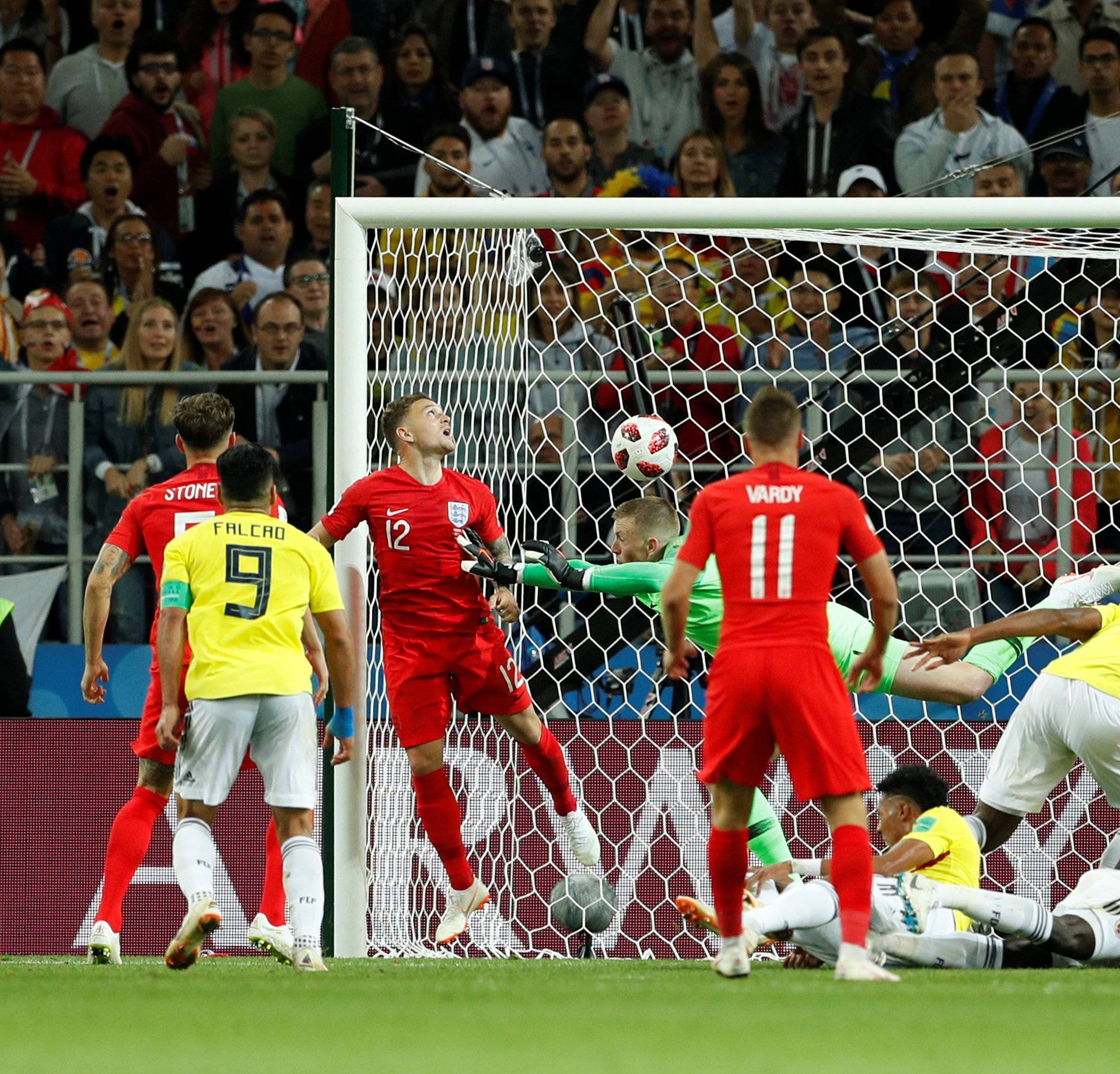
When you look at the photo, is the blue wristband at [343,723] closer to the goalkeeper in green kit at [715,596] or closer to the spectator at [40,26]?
the goalkeeper in green kit at [715,596]

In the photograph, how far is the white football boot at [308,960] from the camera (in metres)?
6.02

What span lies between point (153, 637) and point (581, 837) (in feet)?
6.31

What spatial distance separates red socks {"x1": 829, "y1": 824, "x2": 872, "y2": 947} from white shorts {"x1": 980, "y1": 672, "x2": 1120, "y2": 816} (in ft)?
6.49

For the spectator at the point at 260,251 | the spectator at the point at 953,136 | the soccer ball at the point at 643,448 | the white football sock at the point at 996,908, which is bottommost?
the white football sock at the point at 996,908

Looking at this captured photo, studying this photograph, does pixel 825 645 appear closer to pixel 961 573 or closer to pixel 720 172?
pixel 961 573

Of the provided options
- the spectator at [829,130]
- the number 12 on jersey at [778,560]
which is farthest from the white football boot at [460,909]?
the spectator at [829,130]

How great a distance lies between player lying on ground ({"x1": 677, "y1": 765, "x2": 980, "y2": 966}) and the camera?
19.5 feet

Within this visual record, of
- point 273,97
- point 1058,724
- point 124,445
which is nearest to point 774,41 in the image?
point 273,97

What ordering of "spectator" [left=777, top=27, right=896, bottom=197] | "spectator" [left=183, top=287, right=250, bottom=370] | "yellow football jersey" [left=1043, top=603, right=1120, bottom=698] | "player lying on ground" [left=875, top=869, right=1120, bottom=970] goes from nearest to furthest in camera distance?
"player lying on ground" [left=875, top=869, right=1120, bottom=970] < "yellow football jersey" [left=1043, top=603, right=1120, bottom=698] < "spectator" [left=183, top=287, right=250, bottom=370] < "spectator" [left=777, top=27, right=896, bottom=197]

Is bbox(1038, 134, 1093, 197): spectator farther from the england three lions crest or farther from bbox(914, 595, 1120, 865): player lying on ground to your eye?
the england three lions crest

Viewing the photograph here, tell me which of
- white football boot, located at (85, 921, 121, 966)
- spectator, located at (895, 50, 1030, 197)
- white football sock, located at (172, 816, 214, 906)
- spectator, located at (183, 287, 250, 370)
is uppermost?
spectator, located at (895, 50, 1030, 197)

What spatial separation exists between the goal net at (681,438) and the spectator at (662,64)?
4.69ft

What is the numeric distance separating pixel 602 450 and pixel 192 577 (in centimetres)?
350

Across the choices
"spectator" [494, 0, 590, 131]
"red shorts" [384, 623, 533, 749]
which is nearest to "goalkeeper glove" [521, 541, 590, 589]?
"red shorts" [384, 623, 533, 749]
